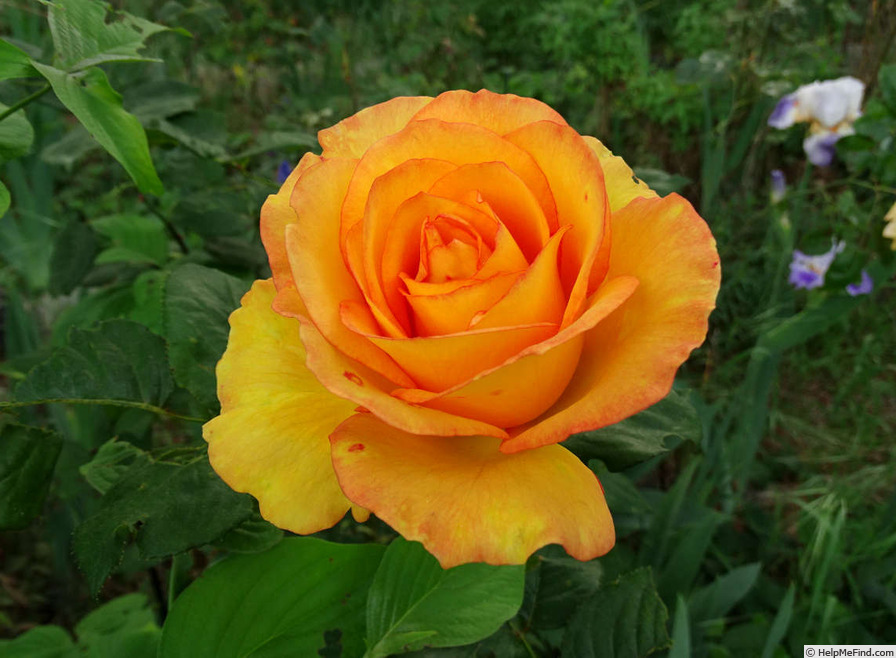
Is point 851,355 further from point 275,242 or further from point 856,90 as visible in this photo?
point 275,242

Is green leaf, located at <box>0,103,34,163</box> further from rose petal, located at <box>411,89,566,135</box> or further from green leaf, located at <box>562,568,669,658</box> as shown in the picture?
green leaf, located at <box>562,568,669,658</box>

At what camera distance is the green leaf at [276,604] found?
0.46m

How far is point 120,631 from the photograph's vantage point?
799 mm

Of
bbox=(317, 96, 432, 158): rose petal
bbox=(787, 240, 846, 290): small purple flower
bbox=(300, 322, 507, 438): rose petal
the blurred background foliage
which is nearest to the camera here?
bbox=(300, 322, 507, 438): rose petal

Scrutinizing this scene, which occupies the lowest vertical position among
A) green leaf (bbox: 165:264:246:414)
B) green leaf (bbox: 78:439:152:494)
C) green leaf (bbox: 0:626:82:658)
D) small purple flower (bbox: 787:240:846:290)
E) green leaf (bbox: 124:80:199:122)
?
small purple flower (bbox: 787:240:846:290)

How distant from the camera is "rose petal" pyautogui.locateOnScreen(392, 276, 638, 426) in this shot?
322mm

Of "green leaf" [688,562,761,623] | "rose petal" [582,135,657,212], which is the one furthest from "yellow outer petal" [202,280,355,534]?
"green leaf" [688,562,761,623]

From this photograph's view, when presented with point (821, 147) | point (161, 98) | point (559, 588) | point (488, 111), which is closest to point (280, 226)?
point (488, 111)

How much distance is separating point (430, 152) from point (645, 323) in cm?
15

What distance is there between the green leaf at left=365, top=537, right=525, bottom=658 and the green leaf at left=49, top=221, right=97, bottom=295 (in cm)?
68

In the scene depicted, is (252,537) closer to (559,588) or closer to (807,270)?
(559,588)

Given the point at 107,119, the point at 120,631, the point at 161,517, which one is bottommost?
the point at 120,631

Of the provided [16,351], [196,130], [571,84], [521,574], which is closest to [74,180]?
[16,351]

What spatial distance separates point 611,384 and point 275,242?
20 centimetres
